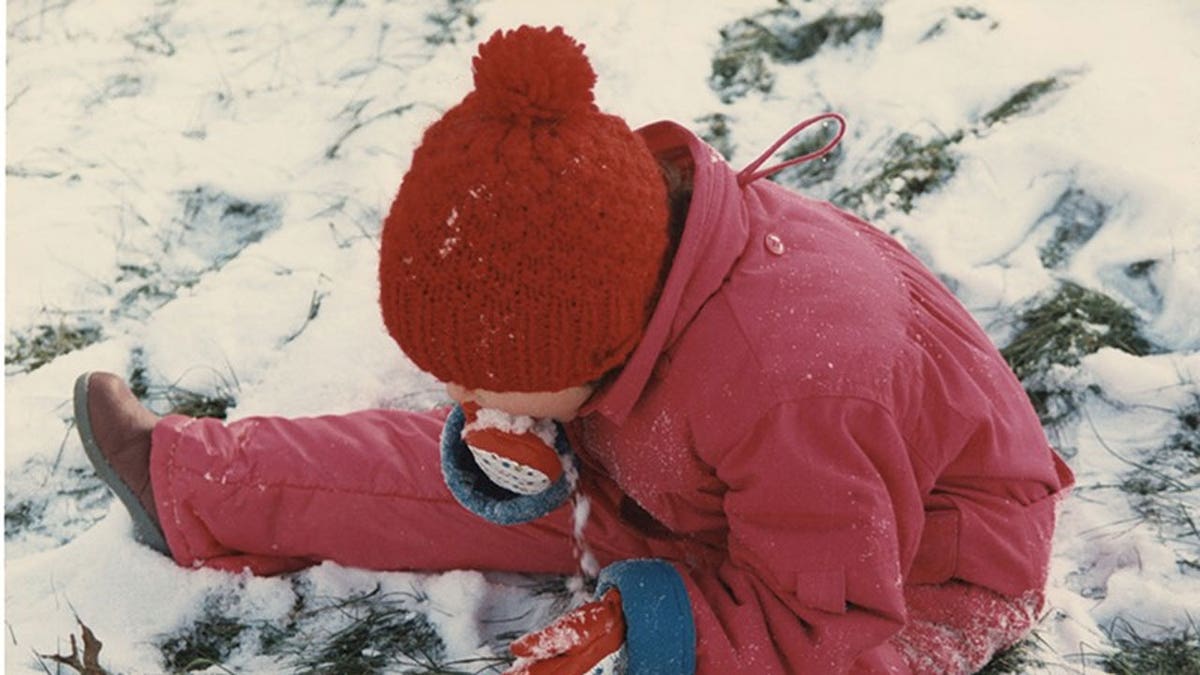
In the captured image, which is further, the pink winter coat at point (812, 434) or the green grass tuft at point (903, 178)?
the green grass tuft at point (903, 178)

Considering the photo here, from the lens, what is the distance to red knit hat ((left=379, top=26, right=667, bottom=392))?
116 cm

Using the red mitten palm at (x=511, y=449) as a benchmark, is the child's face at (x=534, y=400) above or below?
above

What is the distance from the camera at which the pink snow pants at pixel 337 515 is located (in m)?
1.67

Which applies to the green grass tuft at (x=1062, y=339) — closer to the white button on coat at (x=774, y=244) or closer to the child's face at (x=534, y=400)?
the white button on coat at (x=774, y=244)

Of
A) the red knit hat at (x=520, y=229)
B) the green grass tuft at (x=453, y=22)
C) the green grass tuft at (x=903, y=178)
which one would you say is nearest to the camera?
the red knit hat at (x=520, y=229)

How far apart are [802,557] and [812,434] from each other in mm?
136

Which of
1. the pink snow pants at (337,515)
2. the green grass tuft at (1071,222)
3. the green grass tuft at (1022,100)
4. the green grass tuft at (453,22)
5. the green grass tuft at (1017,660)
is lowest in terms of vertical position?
the green grass tuft at (1017,660)

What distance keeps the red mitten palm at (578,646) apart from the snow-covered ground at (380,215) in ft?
0.68

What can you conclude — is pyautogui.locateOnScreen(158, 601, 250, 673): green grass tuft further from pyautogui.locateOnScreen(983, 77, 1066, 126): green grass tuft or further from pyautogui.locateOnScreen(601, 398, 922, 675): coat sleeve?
pyautogui.locateOnScreen(983, 77, 1066, 126): green grass tuft

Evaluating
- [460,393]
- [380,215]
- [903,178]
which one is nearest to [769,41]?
[903,178]

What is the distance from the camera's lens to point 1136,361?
1.88m

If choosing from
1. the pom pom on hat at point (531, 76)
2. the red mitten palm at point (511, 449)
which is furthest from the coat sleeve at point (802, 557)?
the pom pom on hat at point (531, 76)

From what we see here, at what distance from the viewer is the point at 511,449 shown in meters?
1.46

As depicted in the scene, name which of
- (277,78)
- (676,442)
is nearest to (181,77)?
(277,78)
